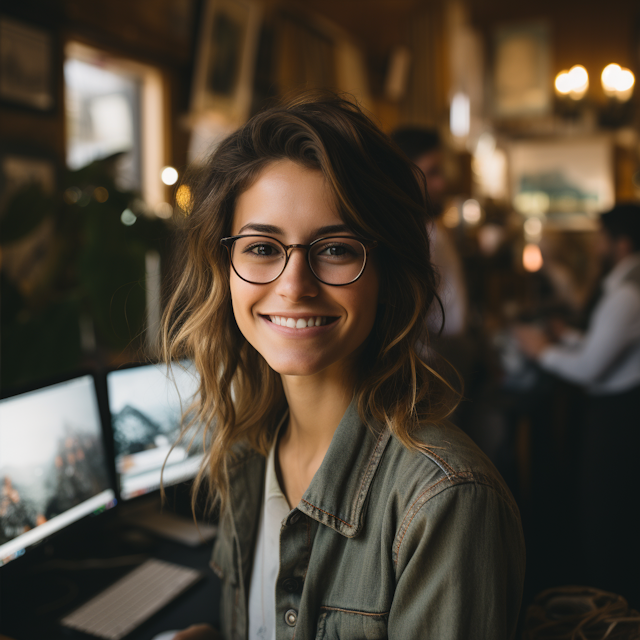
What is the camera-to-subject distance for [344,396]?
3.59 feet

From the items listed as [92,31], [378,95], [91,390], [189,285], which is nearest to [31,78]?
[92,31]

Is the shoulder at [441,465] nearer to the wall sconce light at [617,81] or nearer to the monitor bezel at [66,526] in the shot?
the monitor bezel at [66,526]

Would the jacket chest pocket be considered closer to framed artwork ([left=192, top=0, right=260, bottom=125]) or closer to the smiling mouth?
the smiling mouth

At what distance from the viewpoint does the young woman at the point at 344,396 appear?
2.71ft

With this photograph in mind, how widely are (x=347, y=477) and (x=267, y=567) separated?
0.95 feet

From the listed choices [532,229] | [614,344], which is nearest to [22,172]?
[614,344]

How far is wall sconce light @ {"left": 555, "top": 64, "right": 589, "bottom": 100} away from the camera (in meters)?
4.71

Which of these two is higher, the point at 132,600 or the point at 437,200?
the point at 437,200

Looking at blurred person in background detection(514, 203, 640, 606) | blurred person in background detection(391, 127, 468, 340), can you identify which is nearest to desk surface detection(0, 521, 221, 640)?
blurred person in background detection(391, 127, 468, 340)

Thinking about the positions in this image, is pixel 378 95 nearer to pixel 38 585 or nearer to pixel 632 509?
pixel 632 509

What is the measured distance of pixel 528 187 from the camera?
7055 mm

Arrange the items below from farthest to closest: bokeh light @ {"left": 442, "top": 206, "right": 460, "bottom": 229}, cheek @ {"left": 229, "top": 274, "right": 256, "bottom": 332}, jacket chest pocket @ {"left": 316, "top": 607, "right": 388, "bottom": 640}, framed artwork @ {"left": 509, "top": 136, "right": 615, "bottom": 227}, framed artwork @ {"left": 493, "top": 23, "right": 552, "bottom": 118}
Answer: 1. framed artwork @ {"left": 509, "top": 136, "right": 615, "bottom": 227}
2. framed artwork @ {"left": 493, "top": 23, "right": 552, "bottom": 118}
3. bokeh light @ {"left": 442, "top": 206, "right": 460, "bottom": 229}
4. cheek @ {"left": 229, "top": 274, "right": 256, "bottom": 332}
5. jacket chest pocket @ {"left": 316, "top": 607, "right": 388, "bottom": 640}

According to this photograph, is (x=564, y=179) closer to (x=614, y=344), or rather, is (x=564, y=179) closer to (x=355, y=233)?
(x=614, y=344)

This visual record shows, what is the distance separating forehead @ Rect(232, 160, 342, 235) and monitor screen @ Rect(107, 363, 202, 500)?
2.08 feet
